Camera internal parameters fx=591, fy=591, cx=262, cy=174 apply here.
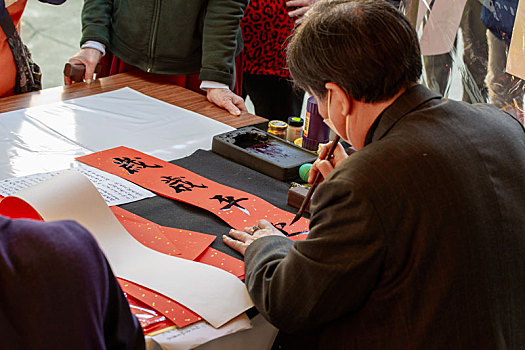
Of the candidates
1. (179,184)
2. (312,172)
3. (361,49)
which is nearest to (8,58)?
(179,184)

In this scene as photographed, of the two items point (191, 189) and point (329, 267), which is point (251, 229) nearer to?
point (191, 189)

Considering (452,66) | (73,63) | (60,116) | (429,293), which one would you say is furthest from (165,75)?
(429,293)

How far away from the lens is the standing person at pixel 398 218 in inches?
38.0

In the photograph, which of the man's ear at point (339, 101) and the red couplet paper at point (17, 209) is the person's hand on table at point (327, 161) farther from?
the red couplet paper at point (17, 209)

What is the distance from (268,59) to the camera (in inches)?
103

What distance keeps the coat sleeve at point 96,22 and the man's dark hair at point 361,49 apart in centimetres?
140

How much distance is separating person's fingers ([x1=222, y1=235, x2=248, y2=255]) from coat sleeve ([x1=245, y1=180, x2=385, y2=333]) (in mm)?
210

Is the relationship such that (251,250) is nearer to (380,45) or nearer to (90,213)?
(90,213)

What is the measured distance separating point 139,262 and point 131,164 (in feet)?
1.69

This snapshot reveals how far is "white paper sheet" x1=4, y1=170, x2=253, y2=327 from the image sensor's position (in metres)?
1.12

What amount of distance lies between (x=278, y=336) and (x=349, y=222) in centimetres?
46

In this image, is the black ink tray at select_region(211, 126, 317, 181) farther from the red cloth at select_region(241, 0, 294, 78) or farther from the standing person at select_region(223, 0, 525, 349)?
the red cloth at select_region(241, 0, 294, 78)

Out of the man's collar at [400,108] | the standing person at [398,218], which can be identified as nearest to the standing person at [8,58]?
the standing person at [398,218]

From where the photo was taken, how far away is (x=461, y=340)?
101 cm
